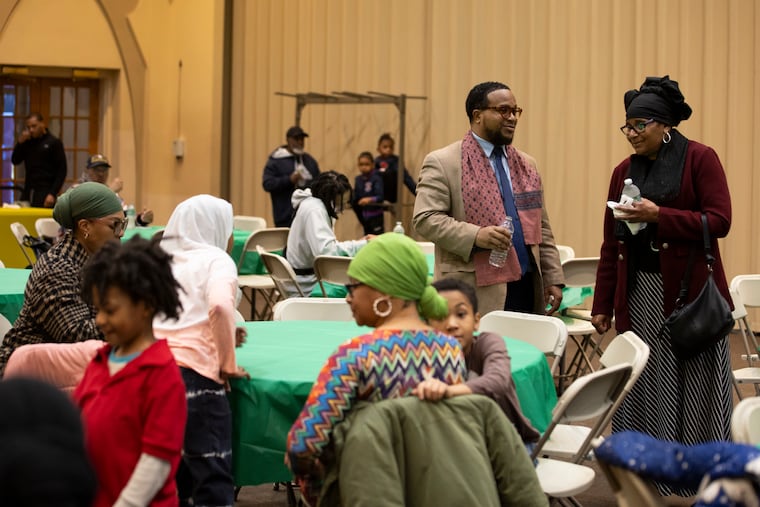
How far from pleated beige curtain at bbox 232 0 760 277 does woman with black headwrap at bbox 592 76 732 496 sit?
17.5 feet

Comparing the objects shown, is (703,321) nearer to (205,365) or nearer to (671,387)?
(671,387)

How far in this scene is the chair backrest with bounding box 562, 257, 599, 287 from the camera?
7.22 metres

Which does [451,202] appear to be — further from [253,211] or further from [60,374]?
[253,211]

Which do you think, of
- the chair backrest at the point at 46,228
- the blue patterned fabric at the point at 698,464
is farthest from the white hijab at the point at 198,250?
the chair backrest at the point at 46,228

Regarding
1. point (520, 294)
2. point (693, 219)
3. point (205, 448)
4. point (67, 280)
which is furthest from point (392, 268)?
point (520, 294)

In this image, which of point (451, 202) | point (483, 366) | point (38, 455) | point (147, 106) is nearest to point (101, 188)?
point (483, 366)

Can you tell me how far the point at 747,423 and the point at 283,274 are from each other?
4834 mm

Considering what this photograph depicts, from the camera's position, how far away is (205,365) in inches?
141

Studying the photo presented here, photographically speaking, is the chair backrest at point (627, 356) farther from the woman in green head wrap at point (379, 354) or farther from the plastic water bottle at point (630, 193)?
the woman in green head wrap at point (379, 354)

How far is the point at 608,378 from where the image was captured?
3.71 m

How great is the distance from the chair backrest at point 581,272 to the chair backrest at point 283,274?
1.65 m

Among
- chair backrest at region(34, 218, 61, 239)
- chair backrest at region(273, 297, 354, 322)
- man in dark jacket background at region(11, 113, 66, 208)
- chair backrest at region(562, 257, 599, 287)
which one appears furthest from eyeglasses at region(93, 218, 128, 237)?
man in dark jacket background at region(11, 113, 66, 208)

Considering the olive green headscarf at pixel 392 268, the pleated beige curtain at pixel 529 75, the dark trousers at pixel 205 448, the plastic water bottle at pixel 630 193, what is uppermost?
the pleated beige curtain at pixel 529 75

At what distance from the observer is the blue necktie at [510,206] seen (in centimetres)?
514
